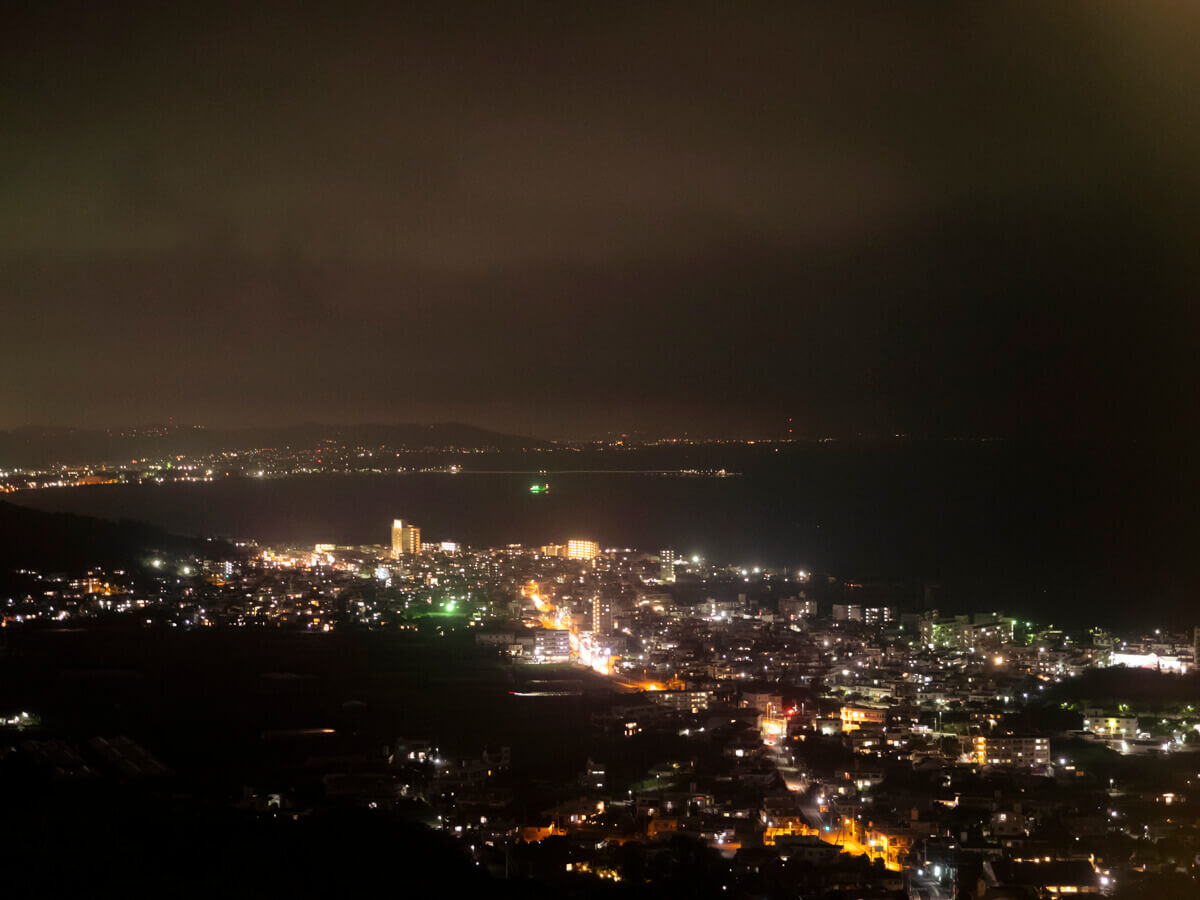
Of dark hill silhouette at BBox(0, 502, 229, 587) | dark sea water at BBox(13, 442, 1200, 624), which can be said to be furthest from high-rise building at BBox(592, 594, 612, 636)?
dark hill silhouette at BBox(0, 502, 229, 587)

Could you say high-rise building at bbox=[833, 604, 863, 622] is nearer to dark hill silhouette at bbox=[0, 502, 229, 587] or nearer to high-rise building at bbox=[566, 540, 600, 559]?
high-rise building at bbox=[566, 540, 600, 559]

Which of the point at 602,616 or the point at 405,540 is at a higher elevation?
the point at 405,540

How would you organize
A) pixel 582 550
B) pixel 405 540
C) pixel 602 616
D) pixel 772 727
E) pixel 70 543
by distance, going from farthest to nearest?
pixel 405 540, pixel 582 550, pixel 70 543, pixel 602 616, pixel 772 727

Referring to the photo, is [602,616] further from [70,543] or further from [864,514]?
[864,514]

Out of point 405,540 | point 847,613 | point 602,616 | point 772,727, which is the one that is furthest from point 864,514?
point 772,727

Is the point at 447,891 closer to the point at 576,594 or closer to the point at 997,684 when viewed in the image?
the point at 997,684

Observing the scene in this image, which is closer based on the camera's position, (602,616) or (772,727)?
(772,727)
